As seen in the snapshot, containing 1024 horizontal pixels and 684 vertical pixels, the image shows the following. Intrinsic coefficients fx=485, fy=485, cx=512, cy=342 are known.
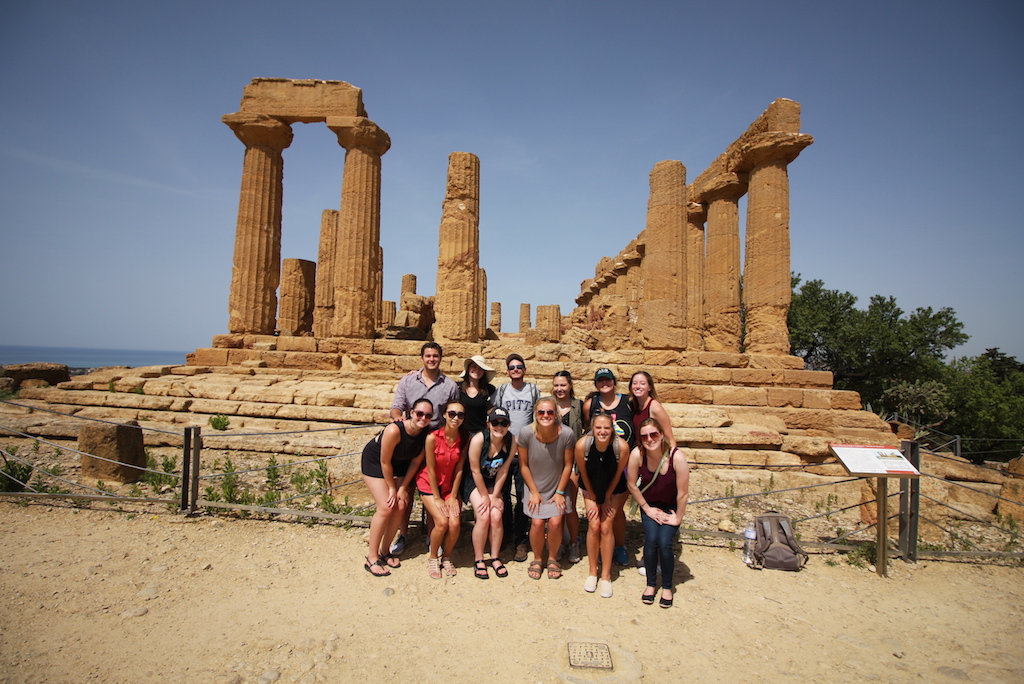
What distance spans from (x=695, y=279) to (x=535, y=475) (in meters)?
13.6

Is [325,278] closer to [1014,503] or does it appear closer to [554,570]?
[554,570]

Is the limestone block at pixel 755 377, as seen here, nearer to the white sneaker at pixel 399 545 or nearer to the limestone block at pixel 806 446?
the limestone block at pixel 806 446

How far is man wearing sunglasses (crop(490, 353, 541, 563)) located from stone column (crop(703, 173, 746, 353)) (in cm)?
1182

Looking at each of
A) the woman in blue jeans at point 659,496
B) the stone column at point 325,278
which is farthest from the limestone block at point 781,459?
the stone column at point 325,278

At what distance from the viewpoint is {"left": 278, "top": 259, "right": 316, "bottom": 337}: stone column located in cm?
1792

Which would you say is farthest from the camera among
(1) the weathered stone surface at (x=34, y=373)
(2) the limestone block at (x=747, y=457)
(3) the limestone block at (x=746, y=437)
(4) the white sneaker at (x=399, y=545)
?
(1) the weathered stone surface at (x=34, y=373)

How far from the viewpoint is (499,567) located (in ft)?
14.3

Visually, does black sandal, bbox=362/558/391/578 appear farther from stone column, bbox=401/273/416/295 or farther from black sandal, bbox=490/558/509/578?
stone column, bbox=401/273/416/295

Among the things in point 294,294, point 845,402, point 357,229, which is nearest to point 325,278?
point 294,294

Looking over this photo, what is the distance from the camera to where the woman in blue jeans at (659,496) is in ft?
13.1

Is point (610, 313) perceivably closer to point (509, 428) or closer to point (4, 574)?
point (509, 428)

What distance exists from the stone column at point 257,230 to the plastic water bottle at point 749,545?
12345 mm

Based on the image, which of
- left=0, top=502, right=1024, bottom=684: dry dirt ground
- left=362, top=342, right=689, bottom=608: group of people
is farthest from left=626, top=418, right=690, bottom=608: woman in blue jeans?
left=0, top=502, right=1024, bottom=684: dry dirt ground

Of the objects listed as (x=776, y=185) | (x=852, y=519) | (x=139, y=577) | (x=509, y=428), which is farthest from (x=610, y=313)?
(x=139, y=577)
